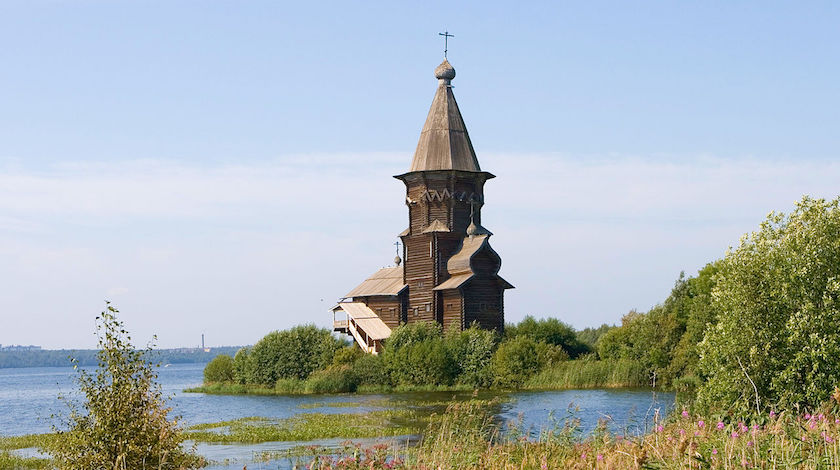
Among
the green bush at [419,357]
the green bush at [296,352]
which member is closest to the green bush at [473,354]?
the green bush at [419,357]

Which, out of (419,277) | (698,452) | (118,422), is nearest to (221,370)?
(419,277)

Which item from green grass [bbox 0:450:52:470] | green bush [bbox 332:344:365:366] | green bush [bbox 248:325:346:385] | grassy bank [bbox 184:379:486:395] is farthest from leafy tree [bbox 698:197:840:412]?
green bush [bbox 248:325:346:385]

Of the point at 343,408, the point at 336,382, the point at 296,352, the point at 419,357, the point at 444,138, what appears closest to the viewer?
the point at 343,408

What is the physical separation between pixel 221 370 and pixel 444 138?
21.5 meters

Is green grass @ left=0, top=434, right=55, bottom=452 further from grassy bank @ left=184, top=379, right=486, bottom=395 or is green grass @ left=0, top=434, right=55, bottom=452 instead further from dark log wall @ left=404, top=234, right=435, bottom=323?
dark log wall @ left=404, top=234, right=435, bottom=323

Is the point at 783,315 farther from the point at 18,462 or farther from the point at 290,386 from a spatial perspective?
the point at 290,386

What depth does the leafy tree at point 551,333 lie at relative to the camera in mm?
53781

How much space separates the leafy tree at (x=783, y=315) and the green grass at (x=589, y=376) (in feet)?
83.3

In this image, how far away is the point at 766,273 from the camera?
21078mm

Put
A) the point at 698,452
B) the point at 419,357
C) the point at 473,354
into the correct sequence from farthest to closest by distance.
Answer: the point at 419,357 → the point at 473,354 → the point at 698,452

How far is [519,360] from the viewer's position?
5006cm

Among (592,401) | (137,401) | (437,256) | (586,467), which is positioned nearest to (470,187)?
(437,256)

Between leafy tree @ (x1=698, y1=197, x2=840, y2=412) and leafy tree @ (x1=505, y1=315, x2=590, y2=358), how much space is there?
31.9 m

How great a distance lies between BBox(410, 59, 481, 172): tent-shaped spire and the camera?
2267 inches
